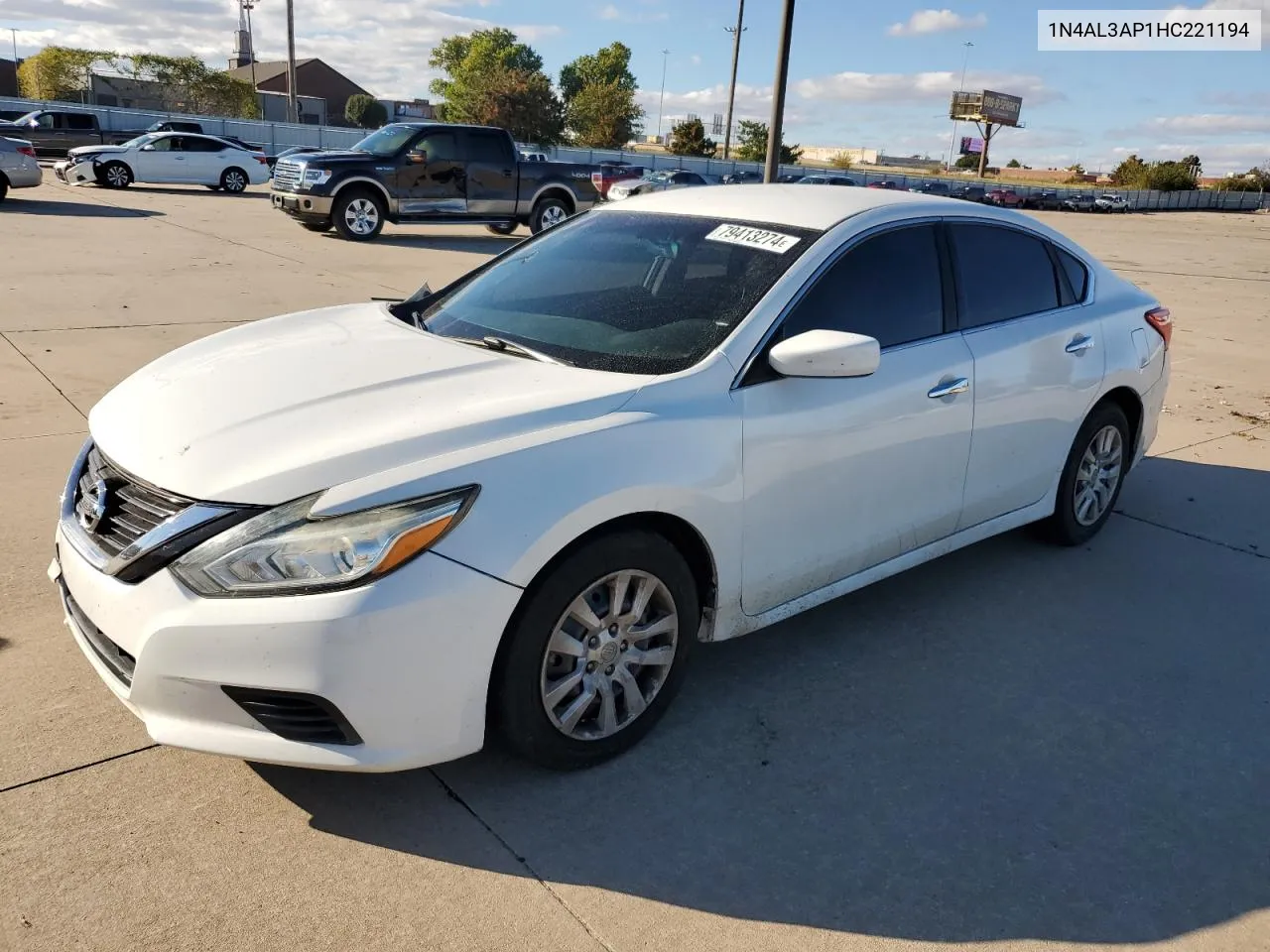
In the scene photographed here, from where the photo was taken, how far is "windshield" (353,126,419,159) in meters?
16.8

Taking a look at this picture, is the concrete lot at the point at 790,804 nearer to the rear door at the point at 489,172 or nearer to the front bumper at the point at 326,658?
the front bumper at the point at 326,658

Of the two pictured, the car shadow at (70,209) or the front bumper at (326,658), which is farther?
the car shadow at (70,209)

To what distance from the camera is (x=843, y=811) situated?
2.96 m

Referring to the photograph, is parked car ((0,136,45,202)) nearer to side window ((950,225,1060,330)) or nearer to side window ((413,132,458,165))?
side window ((413,132,458,165))

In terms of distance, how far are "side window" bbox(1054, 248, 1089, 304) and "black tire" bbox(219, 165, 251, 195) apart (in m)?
25.6

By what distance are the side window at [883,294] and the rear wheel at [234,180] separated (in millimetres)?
26011

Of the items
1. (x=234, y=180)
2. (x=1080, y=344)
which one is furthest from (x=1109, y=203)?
(x=1080, y=344)

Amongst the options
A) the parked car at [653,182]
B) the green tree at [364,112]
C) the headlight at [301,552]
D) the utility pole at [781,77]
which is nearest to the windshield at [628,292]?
the headlight at [301,552]

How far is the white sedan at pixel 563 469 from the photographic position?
2512 millimetres

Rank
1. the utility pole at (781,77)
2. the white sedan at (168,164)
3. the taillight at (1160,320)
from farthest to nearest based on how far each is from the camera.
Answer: the white sedan at (168,164), the utility pole at (781,77), the taillight at (1160,320)


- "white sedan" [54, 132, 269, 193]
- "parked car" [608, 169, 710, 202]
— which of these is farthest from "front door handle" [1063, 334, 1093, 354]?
"white sedan" [54, 132, 269, 193]

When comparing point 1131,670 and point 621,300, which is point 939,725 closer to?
point 1131,670

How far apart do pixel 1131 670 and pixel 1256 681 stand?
46 centimetres

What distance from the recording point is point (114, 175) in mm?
24281
